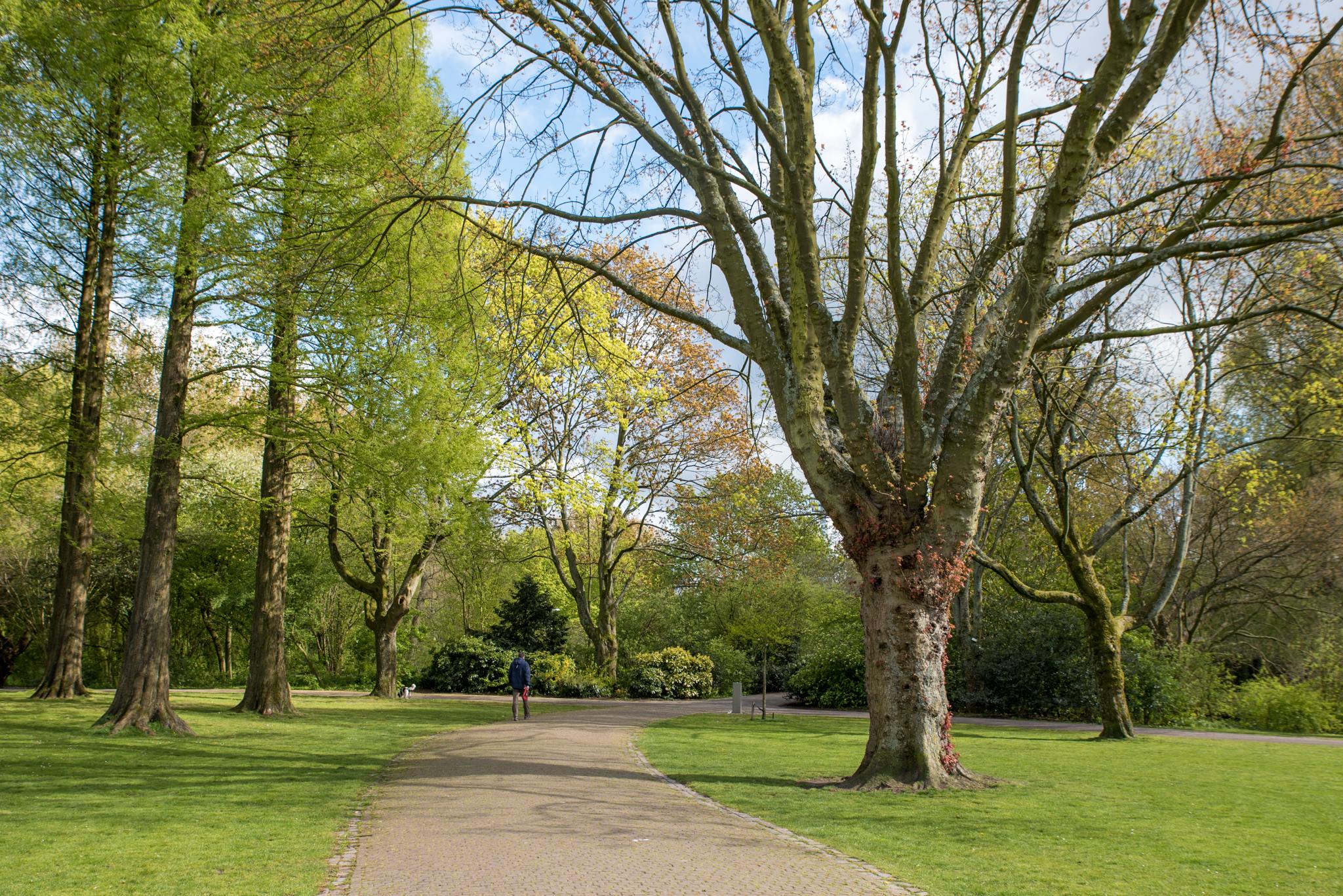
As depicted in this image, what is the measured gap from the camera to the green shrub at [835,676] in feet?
86.1

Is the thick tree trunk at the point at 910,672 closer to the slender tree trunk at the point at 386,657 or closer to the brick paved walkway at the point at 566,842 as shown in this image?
the brick paved walkway at the point at 566,842

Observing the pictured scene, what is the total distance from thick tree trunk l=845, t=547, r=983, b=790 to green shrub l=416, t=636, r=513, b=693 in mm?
21906

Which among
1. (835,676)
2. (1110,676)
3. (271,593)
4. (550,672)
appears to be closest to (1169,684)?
(1110,676)

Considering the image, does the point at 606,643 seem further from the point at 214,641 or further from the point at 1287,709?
the point at 1287,709

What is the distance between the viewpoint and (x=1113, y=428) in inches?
769

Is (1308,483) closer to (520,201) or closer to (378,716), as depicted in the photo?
(520,201)

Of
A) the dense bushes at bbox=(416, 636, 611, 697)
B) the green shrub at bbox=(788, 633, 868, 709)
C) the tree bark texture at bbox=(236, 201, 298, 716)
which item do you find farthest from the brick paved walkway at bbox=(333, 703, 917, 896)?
the dense bushes at bbox=(416, 636, 611, 697)

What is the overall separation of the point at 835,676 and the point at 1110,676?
434 inches

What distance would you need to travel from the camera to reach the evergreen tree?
31156 millimetres

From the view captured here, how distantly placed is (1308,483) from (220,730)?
26100 mm

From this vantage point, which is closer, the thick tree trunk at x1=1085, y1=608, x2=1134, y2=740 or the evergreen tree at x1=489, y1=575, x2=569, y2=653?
the thick tree trunk at x1=1085, y1=608, x2=1134, y2=740

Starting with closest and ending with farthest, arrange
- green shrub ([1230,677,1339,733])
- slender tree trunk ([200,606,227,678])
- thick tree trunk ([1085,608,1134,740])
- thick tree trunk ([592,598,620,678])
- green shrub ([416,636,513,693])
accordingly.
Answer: thick tree trunk ([1085,608,1134,740]) < green shrub ([1230,677,1339,733]) < thick tree trunk ([592,598,620,678]) < green shrub ([416,636,513,693]) < slender tree trunk ([200,606,227,678])

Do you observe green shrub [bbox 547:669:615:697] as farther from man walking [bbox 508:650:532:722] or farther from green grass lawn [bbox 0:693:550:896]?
green grass lawn [bbox 0:693:550:896]

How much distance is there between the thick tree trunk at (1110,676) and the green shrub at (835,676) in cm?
986
